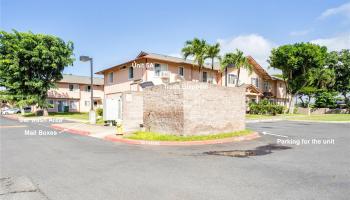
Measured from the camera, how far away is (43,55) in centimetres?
3544

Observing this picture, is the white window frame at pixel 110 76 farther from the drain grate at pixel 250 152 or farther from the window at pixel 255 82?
the drain grate at pixel 250 152

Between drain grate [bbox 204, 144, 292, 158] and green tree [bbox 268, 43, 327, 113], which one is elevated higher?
green tree [bbox 268, 43, 327, 113]

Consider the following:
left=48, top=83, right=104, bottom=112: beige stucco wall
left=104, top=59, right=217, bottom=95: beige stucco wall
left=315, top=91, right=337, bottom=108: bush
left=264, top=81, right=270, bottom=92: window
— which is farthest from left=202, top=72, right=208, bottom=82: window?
left=48, top=83, right=104, bottom=112: beige stucco wall

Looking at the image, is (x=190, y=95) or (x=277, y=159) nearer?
(x=277, y=159)

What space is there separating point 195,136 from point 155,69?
64.2ft

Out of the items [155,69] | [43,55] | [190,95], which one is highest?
[43,55]

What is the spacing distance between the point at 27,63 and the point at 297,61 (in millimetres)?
40273

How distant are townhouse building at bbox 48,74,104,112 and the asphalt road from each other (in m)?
43.4

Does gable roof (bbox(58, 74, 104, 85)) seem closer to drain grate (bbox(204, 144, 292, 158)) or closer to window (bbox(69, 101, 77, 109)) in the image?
window (bbox(69, 101, 77, 109))

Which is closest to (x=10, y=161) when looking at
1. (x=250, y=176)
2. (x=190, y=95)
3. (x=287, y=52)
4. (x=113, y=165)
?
(x=113, y=165)

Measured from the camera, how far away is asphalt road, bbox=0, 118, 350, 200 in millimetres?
4941

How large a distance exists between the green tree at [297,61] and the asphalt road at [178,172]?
34.2 meters

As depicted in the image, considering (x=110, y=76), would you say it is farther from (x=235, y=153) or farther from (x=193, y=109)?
(x=235, y=153)

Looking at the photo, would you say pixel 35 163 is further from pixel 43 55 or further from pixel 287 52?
pixel 287 52
